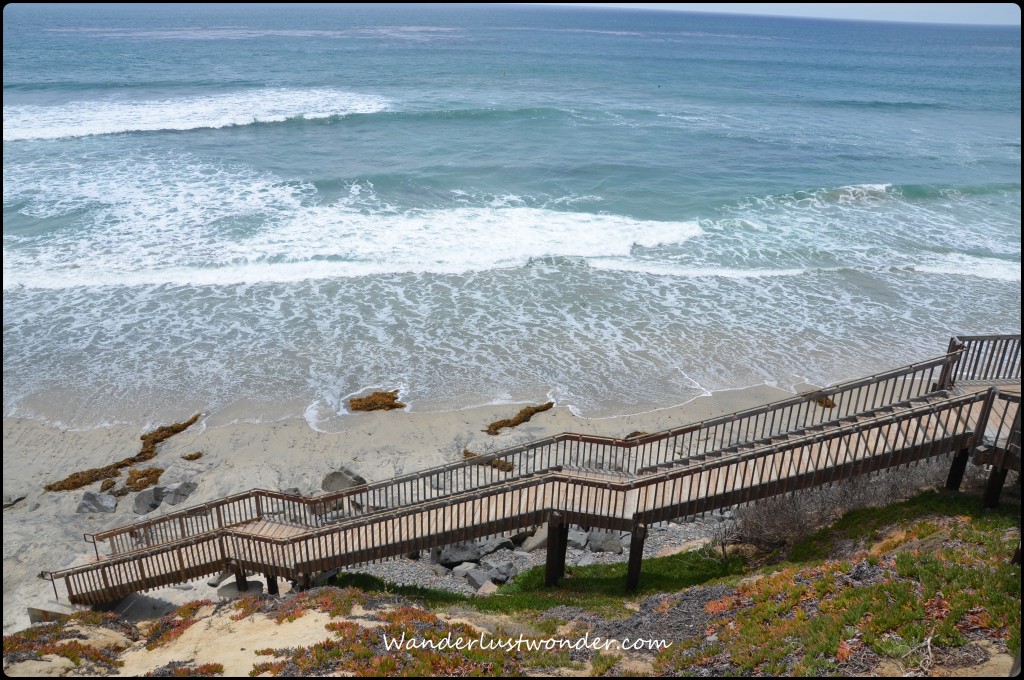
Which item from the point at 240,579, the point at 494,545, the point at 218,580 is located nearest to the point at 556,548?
the point at 494,545

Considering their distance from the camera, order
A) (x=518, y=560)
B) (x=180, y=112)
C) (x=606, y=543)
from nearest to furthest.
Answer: (x=518, y=560), (x=606, y=543), (x=180, y=112)

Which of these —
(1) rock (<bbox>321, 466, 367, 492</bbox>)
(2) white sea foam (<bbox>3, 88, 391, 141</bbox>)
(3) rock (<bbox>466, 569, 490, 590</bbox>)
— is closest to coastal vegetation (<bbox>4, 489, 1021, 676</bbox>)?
(3) rock (<bbox>466, 569, 490, 590</bbox>)

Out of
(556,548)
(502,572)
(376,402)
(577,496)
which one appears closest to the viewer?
(577,496)

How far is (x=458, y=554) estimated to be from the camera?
15.3 m

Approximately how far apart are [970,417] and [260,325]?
21494 millimetres

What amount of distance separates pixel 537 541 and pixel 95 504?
10.7 m

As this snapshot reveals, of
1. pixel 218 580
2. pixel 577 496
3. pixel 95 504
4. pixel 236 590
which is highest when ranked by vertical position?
pixel 577 496

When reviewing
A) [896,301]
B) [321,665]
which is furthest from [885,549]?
[896,301]

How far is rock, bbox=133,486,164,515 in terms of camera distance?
16.6 meters

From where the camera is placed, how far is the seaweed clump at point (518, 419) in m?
19.7

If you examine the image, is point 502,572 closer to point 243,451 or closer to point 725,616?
point 725,616

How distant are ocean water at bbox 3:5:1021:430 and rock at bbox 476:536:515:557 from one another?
5906 millimetres

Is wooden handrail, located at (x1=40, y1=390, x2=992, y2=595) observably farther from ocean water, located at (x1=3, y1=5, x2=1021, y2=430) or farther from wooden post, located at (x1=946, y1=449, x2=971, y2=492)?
ocean water, located at (x1=3, y1=5, x2=1021, y2=430)

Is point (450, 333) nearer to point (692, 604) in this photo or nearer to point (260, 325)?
point (260, 325)
